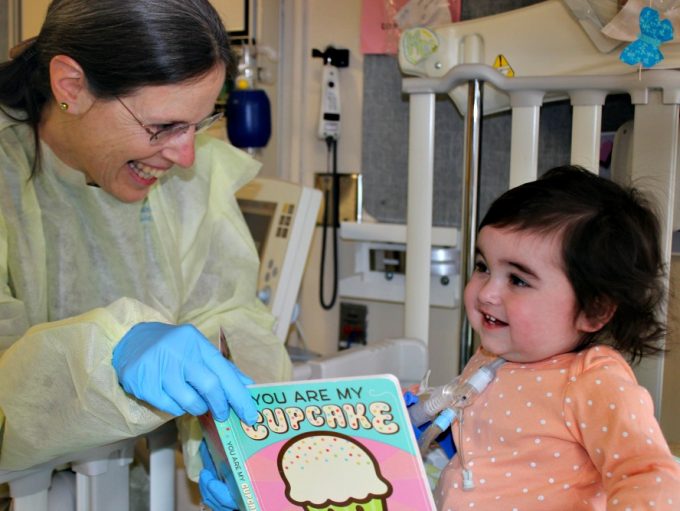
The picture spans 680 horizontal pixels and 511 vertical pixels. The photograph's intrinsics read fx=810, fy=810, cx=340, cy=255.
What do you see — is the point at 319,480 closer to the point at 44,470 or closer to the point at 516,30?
the point at 44,470

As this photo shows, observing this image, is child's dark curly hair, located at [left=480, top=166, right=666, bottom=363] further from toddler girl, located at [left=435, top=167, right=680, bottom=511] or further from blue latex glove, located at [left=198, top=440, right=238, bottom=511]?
blue latex glove, located at [left=198, top=440, right=238, bottom=511]

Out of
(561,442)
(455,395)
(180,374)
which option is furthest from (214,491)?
(561,442)

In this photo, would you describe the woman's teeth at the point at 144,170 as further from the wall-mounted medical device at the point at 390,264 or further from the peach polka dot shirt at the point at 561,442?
the wall-mounted medical device at the point at 390,264

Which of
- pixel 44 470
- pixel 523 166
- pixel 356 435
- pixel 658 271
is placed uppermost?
pixel 523 166

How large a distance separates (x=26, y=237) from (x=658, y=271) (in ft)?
3.23

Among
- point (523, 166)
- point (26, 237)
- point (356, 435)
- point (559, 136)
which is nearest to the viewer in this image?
point (356, 435)

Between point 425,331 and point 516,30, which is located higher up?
point 516,30

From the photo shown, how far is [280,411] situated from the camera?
1.00 metres

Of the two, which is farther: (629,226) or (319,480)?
(629,226)

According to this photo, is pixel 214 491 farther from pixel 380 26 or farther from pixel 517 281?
pixel 380 26

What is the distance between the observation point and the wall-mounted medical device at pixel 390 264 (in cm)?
200

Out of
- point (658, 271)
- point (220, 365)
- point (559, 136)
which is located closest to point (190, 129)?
point (220, 365)

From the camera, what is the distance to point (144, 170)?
53.9 inches

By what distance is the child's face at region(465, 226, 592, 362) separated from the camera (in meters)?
1.15
